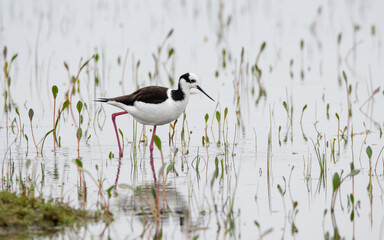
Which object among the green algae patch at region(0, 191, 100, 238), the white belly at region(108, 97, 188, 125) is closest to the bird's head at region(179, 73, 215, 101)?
the white belly at region(108, 97, 188, 125)

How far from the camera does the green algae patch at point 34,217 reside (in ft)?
19.1

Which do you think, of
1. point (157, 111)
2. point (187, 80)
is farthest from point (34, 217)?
point (187, 80)

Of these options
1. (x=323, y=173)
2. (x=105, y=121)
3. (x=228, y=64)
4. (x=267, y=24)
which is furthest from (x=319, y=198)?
(x=267, y=24)

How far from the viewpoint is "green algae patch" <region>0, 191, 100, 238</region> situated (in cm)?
583

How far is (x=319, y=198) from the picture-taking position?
7.04 m

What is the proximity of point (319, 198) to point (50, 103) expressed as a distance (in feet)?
19.9

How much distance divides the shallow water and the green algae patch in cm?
18

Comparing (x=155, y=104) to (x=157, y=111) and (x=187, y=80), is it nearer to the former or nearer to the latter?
(x=157, y=111)

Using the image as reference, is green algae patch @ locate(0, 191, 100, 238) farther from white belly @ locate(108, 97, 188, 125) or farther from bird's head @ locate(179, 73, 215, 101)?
bird's head @ locate(179, 73, 215, 101)

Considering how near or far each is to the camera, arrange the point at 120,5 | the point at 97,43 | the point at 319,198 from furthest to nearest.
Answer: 1. the point at 120,5
2. the point at 97,43
3. the point at 319,198

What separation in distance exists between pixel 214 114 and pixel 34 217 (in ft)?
16.5

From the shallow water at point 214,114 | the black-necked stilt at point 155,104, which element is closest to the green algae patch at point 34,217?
the shallow water at point 214,114

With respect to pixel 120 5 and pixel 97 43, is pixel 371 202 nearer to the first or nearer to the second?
pixel 97 43

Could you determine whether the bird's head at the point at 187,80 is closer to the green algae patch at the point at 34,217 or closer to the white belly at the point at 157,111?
the white belly at the point at 157,111
